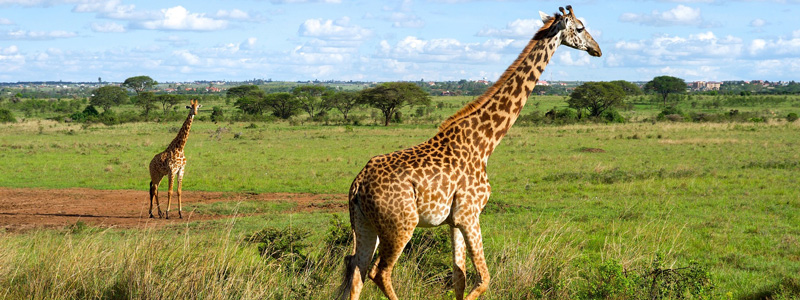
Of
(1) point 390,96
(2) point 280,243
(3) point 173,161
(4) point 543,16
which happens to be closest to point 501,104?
(4) point 543,16

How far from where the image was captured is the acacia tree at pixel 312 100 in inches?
2168

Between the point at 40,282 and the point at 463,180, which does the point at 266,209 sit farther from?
the point at 463,180

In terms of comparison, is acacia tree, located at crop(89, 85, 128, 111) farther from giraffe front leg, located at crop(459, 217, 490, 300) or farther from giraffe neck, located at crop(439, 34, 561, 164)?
giraffe front leg, located at crop(459, 217, 490, 300)

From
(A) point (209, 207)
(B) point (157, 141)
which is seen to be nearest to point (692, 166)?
(A) point (209, 207)

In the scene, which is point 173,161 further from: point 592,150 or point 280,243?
point 592,150

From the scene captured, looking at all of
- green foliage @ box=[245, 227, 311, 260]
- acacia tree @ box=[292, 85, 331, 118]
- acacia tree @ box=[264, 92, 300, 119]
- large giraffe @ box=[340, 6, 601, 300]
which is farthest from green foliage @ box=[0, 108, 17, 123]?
large giraffe @ box=[340, 6, 601, 300]

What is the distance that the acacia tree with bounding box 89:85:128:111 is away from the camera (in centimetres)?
6204

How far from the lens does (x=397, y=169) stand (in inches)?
163

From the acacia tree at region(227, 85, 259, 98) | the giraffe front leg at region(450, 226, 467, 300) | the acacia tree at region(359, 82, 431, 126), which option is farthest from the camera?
the acacia tree at region(227, 85, 259, 98)

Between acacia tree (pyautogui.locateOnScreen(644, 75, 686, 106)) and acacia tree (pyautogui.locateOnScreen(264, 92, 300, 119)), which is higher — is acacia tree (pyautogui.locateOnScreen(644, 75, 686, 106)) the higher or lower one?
the higher one

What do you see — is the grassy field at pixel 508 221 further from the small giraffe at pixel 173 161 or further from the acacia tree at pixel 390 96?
the acacia tree at pixel 390 96

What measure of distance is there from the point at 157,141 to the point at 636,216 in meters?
23.9

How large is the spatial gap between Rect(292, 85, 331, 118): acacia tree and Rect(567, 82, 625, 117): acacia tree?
1932 cm

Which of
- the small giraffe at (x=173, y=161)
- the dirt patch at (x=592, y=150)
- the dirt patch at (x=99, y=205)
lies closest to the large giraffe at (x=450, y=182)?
the dirt patch at (x=99, y=205)
